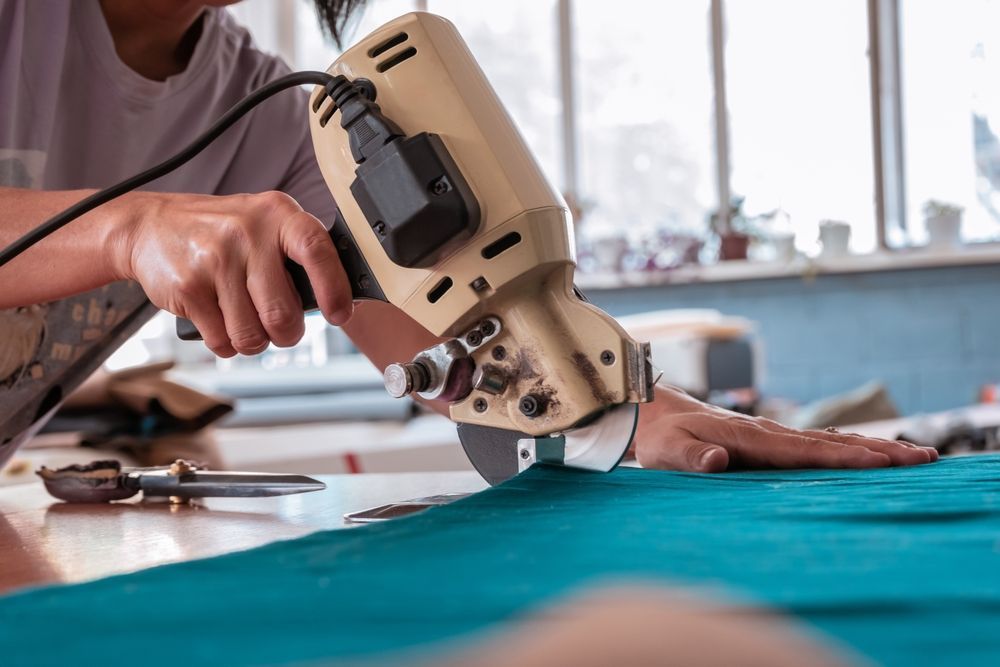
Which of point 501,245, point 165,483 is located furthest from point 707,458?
point 165,483

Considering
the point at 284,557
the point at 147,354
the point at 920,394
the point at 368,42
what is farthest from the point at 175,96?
the point at 920,394

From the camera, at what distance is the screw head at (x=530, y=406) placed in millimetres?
791

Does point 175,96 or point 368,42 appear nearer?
point 368,42

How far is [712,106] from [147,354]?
9.37 ft

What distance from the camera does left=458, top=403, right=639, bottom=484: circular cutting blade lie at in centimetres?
80

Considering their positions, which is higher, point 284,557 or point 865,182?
point 865,182

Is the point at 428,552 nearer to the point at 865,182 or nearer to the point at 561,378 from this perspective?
the point at 561,378

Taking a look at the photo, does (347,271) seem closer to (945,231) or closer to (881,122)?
(945,231)

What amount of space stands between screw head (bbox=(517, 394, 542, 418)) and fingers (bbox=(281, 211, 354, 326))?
0.16 meters

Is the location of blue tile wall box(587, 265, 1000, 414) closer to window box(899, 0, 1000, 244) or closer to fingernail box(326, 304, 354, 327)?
window box(899, 0, 1000, 244)

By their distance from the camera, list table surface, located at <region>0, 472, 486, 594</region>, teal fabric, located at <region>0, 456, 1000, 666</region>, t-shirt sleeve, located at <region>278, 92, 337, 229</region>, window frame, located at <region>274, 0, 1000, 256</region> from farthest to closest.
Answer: window frame, located at <region>274, 0, 1000, 256</region> → t-shirt sleeve, located at <region>278, 92, 337, 229</region> → table surface, located at <region>0, 472, 486, 594</region> → teal fabric, located at <region>0, 456, 1000, 666</region>

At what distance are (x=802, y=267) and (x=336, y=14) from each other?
12.9ft

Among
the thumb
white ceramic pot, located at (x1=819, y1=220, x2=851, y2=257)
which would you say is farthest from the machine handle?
white ceramic pot, located at (x1=819, y1=220, x2=851, y2=257)

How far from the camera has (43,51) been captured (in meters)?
1.13
